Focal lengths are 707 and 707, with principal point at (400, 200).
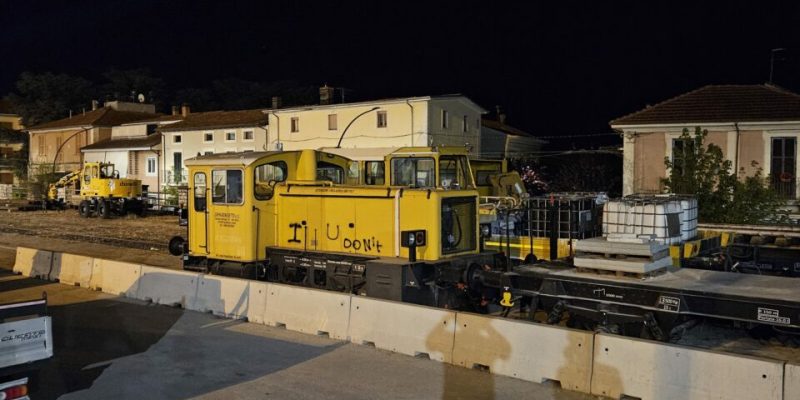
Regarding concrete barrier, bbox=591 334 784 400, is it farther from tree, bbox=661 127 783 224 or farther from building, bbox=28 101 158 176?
building, bbox=28 101 158 176

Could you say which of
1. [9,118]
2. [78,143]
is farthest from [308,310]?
[9,118]

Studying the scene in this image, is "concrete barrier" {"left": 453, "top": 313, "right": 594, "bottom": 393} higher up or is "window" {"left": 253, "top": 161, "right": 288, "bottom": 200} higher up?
"window" {"left": 253, "top": 161, "right": 288, "bottom": 200}

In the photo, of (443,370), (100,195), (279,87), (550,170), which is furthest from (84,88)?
(443,370)

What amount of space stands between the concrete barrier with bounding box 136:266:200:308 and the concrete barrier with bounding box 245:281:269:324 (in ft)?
4.86

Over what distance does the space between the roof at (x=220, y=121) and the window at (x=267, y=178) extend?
29185 mm

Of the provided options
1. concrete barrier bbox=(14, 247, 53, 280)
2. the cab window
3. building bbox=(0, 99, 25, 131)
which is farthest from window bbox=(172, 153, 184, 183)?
building bbox=(0, 99, 25, 131)

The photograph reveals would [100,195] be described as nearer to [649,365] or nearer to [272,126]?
[272,126]

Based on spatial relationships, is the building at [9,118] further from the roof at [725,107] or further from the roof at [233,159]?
the roof at [233,159]

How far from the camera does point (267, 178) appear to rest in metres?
13.4

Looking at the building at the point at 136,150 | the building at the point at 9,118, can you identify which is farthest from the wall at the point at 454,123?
the building at the point at 9,118

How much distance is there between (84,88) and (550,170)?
59.2 m

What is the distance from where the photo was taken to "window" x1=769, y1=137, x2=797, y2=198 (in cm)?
2325

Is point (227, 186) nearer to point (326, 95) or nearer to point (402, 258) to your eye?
point (402, 258)

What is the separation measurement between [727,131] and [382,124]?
17408 mm
